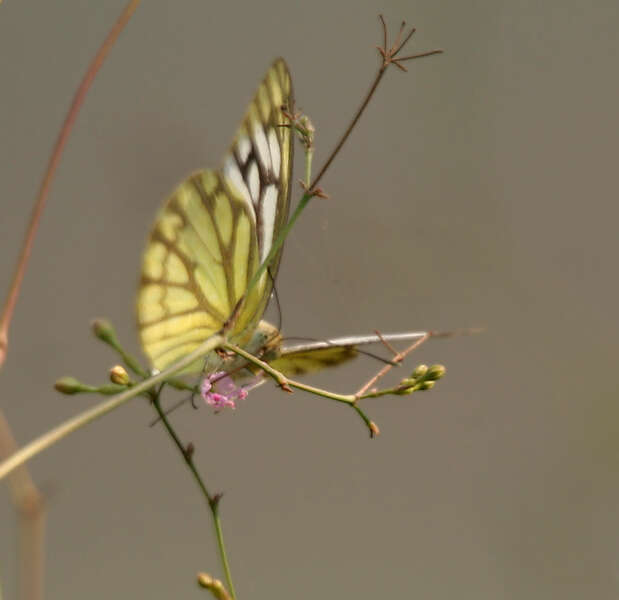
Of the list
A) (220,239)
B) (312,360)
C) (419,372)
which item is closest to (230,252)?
(220,239)

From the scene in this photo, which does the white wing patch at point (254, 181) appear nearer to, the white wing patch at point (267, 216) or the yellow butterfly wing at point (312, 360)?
the white wing patch at point (267, 216)

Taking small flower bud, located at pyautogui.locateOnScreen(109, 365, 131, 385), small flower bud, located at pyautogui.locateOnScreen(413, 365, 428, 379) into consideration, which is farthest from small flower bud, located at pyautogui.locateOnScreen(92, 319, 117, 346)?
small flower bud, located at pyautogui.locateOnScreen(413, 365, 428, 379)

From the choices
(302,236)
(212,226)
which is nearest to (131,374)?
(212,226)

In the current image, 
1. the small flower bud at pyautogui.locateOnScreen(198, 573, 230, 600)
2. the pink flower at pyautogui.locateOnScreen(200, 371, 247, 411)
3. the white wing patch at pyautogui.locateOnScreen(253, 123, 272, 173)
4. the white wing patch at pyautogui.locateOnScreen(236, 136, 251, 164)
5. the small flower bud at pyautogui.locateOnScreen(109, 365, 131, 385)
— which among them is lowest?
the small flower bud at pyautogui.locateOnScreen(198, 573, 230, 600)

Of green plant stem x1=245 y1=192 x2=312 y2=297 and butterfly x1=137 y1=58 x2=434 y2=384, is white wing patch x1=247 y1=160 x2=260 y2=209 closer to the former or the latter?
butterfly x1=137 y1=58 x2=434 y2=384

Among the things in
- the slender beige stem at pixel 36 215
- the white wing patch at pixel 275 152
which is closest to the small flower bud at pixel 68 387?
Answer: the slender beige stem at pixel 36 215

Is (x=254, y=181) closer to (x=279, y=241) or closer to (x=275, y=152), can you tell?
(x=275, y=152)

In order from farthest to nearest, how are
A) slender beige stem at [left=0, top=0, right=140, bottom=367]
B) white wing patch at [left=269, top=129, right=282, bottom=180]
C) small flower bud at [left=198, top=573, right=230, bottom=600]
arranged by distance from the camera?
1. white wing patch at [left=269, top=129, right=282, bottom=180]
2. small flower bud at [left=198, top=573, right=230, bottom=600]
3. slender beige stem at [left=0, top=0, right=140, bottom=367]
